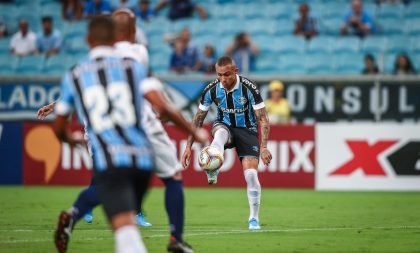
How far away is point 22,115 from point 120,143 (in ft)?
42.5

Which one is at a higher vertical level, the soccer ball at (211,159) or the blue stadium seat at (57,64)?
the blue stadium seat at (57,64)

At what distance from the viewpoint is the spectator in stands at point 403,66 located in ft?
64.4

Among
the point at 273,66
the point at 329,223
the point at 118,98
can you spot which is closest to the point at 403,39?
the point at 273,66

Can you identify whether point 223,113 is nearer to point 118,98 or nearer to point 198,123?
point 198,123

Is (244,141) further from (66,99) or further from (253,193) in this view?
(66,99)

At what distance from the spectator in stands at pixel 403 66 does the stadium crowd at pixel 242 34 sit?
16 centimetres

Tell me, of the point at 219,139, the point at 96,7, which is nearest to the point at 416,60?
the point at 96,7

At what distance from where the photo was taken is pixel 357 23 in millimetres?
21719

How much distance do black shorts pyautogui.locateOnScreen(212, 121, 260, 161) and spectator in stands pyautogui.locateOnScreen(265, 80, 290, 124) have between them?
6.57 metres

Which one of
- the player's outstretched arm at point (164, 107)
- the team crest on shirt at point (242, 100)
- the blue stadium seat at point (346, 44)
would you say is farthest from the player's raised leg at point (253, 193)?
the blue stadium seat at point (346, 44)

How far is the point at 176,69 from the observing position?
20719 mm

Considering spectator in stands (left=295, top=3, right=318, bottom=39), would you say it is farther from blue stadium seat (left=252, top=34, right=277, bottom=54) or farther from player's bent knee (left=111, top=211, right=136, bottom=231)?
player's bent knee (left=111, top=211, right=136, bottom=231)

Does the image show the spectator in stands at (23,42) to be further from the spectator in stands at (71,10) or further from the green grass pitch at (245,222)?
the green grass pitch at (245,222)

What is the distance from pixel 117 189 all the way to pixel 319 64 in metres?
14.9
